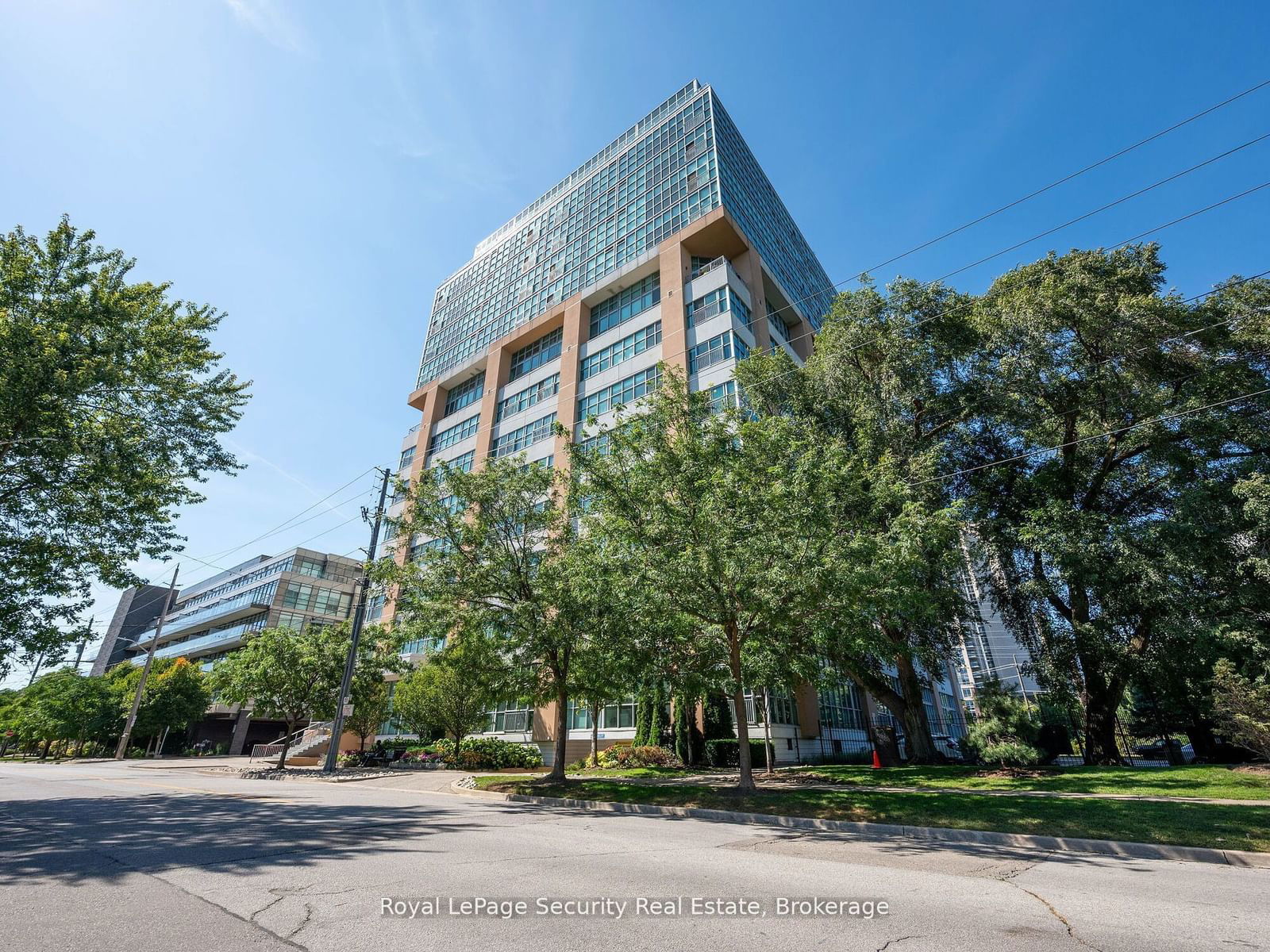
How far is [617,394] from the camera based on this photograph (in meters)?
36.0

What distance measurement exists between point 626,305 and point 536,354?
30.2ft

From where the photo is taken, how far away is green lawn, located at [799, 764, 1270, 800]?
1267cm

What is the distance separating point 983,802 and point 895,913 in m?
8.12

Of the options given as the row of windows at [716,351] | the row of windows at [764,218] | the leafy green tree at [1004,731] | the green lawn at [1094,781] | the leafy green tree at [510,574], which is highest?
the row of windows at [764,218]

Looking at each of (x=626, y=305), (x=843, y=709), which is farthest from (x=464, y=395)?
(x=843, y=709)

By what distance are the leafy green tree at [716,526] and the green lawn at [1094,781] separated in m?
5.40

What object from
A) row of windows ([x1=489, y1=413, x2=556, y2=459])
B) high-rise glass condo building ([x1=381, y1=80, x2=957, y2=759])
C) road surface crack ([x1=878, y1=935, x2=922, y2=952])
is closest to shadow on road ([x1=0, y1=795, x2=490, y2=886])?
road surface crack ([x1=878, y1=935, x2=922, y2=952])

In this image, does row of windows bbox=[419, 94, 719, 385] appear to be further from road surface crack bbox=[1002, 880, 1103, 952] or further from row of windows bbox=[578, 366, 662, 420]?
road surface crack bbox=[1002, 880, 1103, 952]

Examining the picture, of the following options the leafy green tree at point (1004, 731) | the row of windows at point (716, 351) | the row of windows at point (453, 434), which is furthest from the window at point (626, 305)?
the leafy green tree at point (1004, 731)

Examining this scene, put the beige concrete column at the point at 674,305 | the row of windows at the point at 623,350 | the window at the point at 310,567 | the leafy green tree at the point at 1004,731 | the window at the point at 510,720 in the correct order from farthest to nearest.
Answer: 1. the window at the point at 310,567
2. the row of windows at the point at 623,350
3. the beige concrete column at the point at 674,305
4. the window at the point at 510,720
5. the leafy green tree at the point at 1004,731

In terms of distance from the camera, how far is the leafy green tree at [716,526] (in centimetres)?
1279

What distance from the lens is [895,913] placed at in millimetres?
5121

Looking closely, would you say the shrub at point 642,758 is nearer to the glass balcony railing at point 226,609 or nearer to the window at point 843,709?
the window at point 843,709

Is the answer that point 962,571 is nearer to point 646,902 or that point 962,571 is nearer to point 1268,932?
point 1268,932
